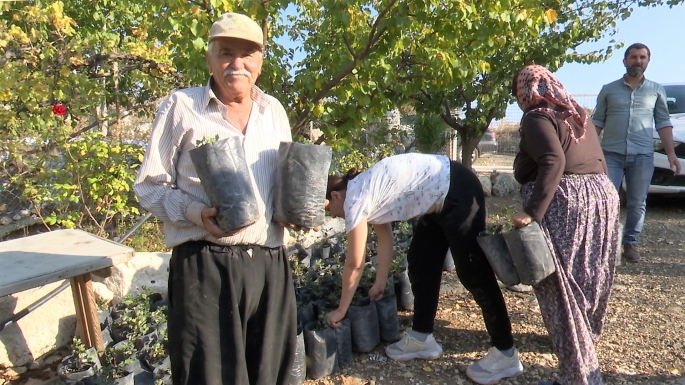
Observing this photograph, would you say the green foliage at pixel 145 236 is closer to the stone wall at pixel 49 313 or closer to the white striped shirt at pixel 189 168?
the stone wall at pixel 49 313

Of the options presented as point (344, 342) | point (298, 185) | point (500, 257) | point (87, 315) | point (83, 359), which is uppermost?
point (298, 185)

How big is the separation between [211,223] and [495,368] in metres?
1.79

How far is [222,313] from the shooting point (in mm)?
1608

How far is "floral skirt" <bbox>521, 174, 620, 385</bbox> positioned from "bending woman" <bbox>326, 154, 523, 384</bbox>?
0.27 m

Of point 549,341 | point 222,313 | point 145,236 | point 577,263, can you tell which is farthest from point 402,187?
point 145,236

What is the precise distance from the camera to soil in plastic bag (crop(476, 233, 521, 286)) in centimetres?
230

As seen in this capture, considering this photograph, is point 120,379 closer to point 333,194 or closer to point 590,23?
point 333,194

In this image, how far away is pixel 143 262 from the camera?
366cm

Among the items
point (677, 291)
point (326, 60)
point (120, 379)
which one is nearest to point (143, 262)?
point (120, 379)

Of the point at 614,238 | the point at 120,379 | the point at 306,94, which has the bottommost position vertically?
the point at 120,379

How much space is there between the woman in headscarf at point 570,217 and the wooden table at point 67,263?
1990 millimetres

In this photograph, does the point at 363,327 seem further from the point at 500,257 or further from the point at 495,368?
the point at 500,257

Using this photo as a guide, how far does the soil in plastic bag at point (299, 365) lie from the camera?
2.54 metres

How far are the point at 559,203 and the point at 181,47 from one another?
2149 mm
